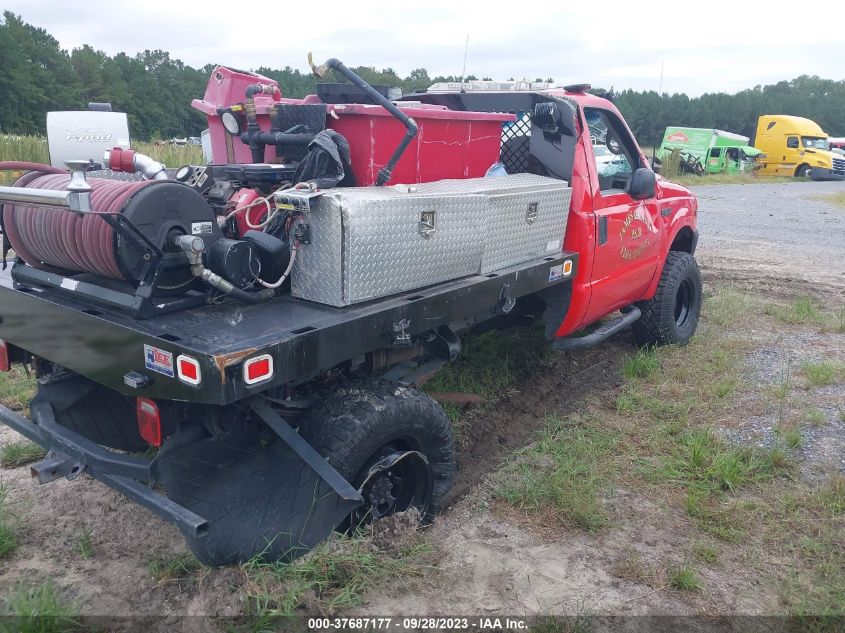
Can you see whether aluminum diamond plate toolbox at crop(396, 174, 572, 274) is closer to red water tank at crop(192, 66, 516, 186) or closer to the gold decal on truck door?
red water tank at crop(192, 66, 516, 186)

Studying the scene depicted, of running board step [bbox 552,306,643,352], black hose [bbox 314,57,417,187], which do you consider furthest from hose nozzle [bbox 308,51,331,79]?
running board step [bbox 552,306,643,352]

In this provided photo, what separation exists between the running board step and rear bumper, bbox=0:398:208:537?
287 centimetres

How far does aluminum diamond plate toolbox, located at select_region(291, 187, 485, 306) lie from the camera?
112 inches

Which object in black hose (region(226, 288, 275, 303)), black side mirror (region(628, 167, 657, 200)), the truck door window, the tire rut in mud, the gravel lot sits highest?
the truck door window

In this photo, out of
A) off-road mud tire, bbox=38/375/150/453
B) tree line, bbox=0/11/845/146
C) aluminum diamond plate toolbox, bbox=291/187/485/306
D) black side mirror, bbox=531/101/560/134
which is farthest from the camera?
tree line, bbox=0/11/845/146

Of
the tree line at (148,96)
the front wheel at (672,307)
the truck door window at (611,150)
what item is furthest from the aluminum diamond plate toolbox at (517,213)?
the tree line at (148,96)

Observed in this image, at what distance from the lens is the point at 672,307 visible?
5.67 metres

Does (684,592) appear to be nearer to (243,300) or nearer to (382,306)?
(382,306)

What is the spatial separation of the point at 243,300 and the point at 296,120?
1.30 metres

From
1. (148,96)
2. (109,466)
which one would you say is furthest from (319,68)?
(148,96)

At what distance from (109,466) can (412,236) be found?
1.56m

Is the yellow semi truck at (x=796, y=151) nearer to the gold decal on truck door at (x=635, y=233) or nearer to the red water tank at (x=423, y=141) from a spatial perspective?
the gold decal on truck door at (x=635, y=233)

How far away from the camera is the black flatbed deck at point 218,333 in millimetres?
2389

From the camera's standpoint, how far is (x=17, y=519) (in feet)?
10.5
